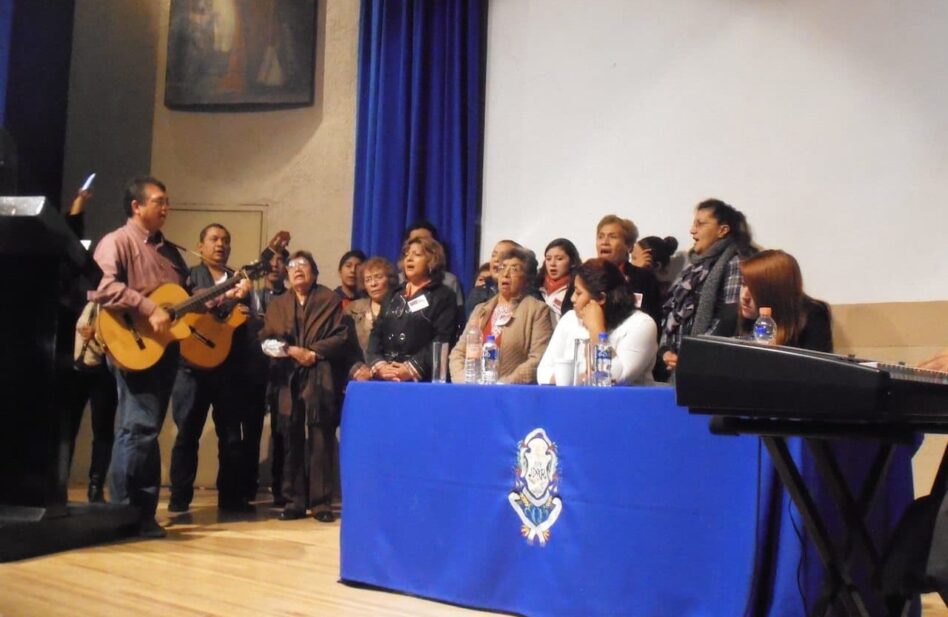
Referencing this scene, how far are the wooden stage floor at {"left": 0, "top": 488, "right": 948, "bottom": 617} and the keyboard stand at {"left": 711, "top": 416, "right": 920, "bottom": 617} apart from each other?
1310mm

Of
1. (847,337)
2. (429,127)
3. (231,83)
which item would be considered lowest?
(847,337)

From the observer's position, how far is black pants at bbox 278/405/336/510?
4.88 metres

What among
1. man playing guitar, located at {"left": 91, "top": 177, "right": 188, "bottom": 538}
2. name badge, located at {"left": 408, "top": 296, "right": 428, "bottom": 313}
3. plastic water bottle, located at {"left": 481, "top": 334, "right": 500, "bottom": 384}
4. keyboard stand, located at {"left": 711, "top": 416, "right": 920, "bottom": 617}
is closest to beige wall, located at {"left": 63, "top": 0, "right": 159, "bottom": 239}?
man playing guitar, located at {"left": 91, "top": 177, "right": 188, "bottom": 538}

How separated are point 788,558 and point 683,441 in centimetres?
38

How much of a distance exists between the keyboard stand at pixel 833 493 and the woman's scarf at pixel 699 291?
2.44 meters

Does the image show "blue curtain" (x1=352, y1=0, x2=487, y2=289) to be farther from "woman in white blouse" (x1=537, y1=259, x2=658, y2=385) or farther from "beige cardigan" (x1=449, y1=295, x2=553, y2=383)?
"woman in white blouse" (x1=537, y1=259, x2=658, y2=385)

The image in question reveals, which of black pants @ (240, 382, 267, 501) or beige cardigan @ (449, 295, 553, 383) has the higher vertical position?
beige cardigan @ (449, 295, 553, 383)

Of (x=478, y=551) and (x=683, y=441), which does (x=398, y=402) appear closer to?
(x=478, y=551)

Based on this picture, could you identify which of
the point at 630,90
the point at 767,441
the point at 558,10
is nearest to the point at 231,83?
the point at 558,10

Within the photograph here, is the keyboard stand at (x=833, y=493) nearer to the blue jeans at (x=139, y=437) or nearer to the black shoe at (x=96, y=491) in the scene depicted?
the blue jeans at (x=139, y=437)

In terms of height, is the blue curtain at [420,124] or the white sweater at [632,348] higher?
the blue curtain at [420,124]

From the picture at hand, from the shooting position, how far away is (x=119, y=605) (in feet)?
9.18

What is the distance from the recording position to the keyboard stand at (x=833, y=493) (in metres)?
1.63

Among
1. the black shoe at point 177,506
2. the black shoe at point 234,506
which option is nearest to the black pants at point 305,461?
the black shoe at point 234,506
